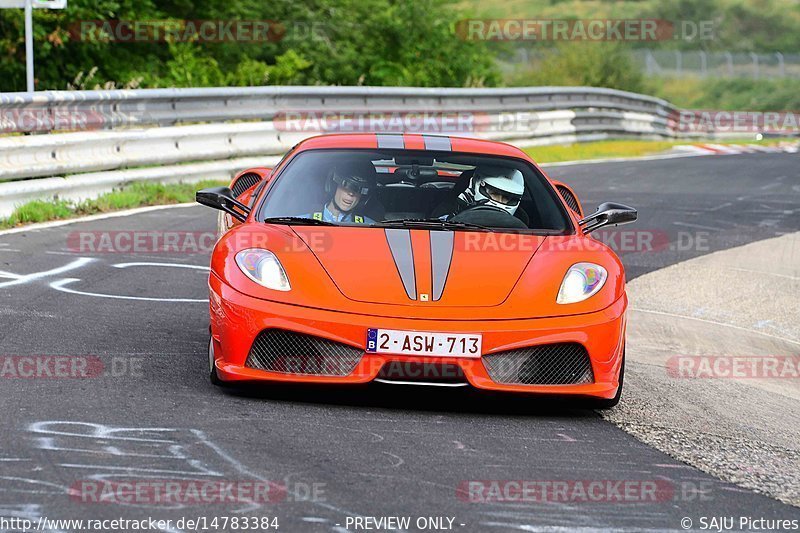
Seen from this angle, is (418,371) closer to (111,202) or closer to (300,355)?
(300,355)

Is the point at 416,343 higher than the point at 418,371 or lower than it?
higher

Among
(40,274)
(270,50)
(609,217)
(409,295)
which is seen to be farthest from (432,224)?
(270,50)

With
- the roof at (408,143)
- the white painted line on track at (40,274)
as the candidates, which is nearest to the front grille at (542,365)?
the roof at (408,143)

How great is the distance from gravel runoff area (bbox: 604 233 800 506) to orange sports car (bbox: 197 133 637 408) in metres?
0.48

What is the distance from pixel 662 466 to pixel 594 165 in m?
15.8

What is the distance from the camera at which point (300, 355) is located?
18.4ft

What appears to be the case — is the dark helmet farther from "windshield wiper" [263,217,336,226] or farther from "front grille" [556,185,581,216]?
"front grille" [556,185,581,216]

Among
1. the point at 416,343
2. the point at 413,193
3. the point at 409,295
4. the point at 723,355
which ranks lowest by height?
the point at 723,355

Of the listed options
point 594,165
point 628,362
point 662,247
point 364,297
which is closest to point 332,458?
point 364,297

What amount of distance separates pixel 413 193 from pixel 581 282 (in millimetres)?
1367

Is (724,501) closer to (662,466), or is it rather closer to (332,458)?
(662,466)

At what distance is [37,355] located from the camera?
20.6ft

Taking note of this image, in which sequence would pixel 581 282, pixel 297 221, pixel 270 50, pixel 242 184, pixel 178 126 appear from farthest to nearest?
pixel 270 50 < pixel 178 126 < pixel 242 184 < pixel 297 221 < pixel 581 282

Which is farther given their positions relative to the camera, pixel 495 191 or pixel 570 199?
pixel 570 199
